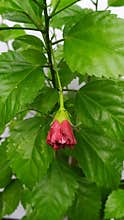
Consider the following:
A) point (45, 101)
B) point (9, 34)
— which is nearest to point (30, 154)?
point (45, 101)

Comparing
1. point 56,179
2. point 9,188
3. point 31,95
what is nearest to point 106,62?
point 31,95

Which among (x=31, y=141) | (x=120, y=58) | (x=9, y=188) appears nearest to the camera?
(x=120, y=58)

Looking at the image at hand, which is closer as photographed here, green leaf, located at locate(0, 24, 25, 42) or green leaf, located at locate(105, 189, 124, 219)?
green leaf, located at locate(105, 189, 124, 219)

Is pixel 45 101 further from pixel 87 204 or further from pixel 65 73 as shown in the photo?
pixel 87 204

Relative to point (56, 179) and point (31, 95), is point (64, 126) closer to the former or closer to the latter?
point (31, 95)

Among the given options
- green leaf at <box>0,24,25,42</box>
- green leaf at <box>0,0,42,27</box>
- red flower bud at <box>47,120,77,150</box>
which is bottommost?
red flower bud at <box>47,120,77,150</box>

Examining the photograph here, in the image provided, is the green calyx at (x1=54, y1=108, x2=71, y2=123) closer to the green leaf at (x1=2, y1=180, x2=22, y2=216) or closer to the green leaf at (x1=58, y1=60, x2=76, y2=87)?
the green leaf at (x1=58, y1=60, x2=76, y2=87)

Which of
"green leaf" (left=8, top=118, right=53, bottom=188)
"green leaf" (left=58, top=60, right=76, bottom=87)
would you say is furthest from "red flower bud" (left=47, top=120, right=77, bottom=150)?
"green leaf" (left=58, top=60, right=76, bottom=87)
